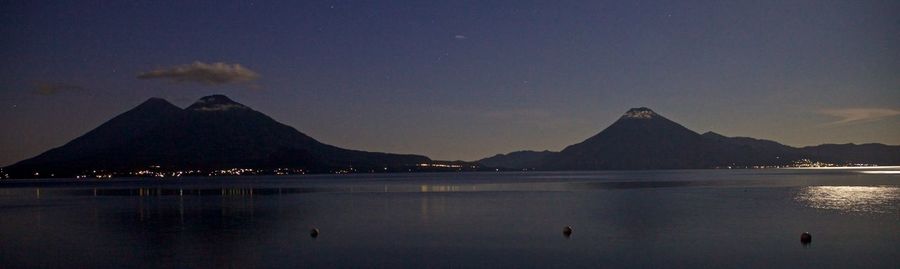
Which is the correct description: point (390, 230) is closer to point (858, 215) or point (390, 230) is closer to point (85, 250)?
point (85, 250)

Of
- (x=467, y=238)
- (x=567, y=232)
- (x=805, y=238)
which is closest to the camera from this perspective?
(x=805, y=238)

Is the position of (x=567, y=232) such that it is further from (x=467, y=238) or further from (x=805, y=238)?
(x=805, y=238)

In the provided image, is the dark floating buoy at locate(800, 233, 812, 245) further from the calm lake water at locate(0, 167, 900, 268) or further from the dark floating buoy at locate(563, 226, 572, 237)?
the dark floating buoy at locate(563, 226, 572, 237)

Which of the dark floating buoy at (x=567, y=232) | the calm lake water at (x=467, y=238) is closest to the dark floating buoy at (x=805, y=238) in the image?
the calm lake water at (x=467, y=238)

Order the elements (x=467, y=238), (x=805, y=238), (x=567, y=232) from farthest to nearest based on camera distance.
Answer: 1. (x=567, y=232)
2. (x=467, y=238)
3. (x=805, y=238)

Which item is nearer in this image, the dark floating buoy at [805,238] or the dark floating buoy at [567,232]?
the dark floating buoy at [805,238]

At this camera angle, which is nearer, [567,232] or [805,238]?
[805,238]

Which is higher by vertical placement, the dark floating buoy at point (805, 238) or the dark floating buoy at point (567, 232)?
the dark floating buoy at point (567, 232)

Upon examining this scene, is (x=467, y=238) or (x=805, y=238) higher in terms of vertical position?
(x=467, y=238)

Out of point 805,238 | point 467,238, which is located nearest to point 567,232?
point 467,238

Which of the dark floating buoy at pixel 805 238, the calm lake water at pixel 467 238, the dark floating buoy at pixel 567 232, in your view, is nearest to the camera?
the calm lake water at pixel 467 238

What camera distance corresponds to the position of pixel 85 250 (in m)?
31.0

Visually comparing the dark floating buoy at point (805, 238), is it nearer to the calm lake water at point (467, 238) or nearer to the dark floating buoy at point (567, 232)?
the calm lake water at point (467, 238)

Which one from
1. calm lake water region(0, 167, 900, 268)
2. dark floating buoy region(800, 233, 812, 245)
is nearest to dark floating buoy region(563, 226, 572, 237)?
calm lake water region(0, 167, 900, 268)
